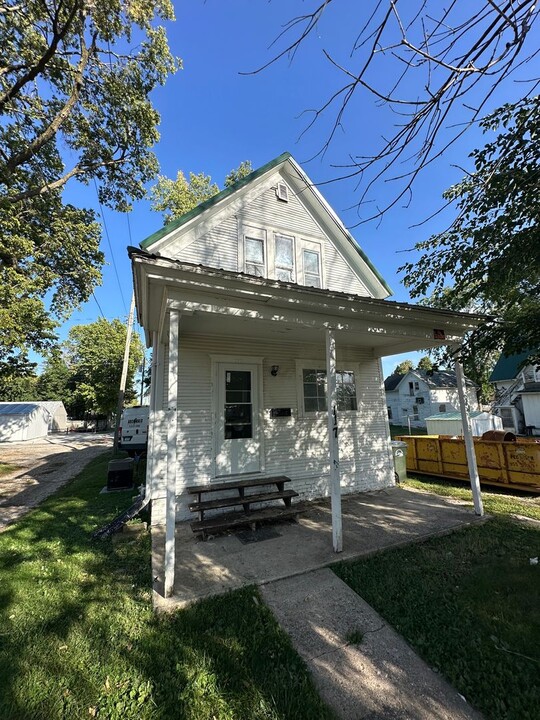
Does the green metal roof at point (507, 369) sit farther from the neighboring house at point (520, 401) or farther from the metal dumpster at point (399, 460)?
the metal dumpster at point (399, 460)

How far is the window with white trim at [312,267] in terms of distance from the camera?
754 centimetres

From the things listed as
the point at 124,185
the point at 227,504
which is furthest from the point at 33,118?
the point at 227,504

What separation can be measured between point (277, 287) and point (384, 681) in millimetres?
3768

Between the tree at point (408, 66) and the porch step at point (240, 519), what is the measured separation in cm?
442

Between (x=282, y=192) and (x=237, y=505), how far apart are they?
7.05 metres

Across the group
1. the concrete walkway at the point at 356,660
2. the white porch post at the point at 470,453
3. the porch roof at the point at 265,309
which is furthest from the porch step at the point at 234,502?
the white porch post at the point at 470,453

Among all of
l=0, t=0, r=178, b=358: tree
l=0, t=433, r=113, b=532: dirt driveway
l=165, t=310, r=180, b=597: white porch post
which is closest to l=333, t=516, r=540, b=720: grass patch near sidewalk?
l=165, t=310, r=180, b=597: white porch post

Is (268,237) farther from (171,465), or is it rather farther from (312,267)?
(171,465)

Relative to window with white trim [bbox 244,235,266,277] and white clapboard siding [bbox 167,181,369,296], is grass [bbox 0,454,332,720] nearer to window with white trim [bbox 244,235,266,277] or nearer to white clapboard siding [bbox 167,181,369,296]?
white clapboard siding [bbox 167,181,369,296]

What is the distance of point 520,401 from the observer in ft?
63.7

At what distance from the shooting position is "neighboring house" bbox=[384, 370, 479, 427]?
25734mm

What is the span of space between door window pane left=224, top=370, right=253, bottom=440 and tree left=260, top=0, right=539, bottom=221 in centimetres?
415

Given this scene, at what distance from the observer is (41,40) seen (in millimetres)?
8648

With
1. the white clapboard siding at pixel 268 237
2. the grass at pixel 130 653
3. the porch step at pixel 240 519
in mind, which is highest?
the white clapboard siding at pixel 268 237
